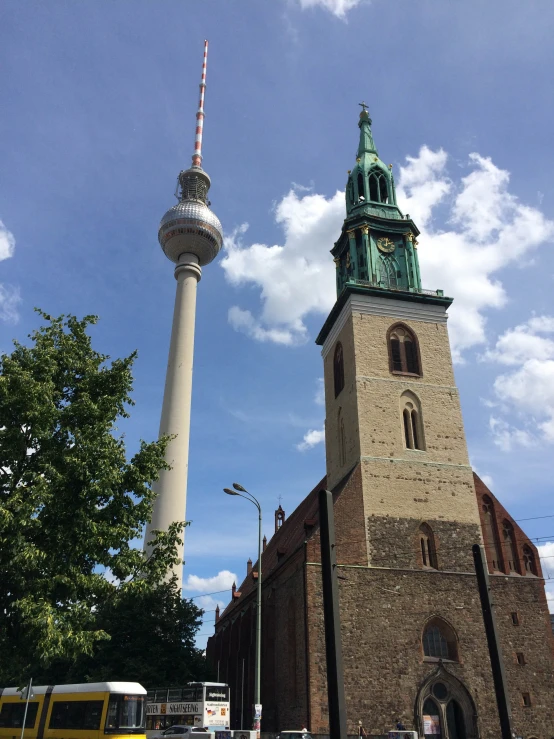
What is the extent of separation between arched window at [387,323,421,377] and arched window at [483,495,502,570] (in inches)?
310

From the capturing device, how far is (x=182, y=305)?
57.0 meters

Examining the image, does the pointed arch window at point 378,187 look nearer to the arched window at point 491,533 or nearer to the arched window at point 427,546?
the arched window at point 491,533

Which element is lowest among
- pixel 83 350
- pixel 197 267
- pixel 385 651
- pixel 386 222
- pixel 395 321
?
pixel 385 651

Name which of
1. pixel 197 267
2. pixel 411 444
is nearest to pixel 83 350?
pixel 411 444

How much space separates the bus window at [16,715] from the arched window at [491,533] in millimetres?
20492

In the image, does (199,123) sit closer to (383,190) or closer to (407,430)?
(383,190)

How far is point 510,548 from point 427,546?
14.6 ft

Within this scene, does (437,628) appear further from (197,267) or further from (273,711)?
(197,267)

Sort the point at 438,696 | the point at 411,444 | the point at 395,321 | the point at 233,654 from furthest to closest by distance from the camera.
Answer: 1. the point at 233,654
2. the point at 395,321
3. the point at 411,444
4. the point at 438,696

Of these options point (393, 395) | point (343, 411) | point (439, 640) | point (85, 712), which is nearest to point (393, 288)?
point (393, 395)

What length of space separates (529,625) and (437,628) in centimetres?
419

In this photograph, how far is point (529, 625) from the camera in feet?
88.1

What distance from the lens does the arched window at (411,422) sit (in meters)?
31.5

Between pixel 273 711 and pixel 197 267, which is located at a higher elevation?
pixel 197 267
